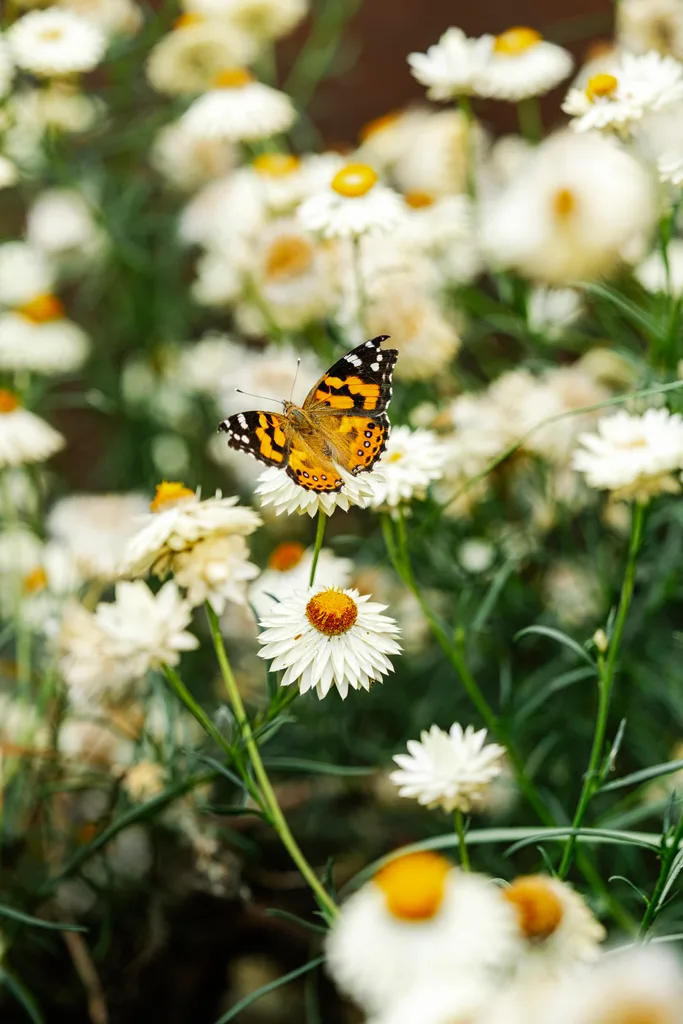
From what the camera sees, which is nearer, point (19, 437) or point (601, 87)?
point (601, 87)

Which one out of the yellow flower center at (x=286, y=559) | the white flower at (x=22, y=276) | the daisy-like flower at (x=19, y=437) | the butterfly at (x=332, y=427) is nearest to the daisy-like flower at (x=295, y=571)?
the yellow flower center at (x=286, y=559)

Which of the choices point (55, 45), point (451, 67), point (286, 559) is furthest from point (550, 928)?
point (55, 45)

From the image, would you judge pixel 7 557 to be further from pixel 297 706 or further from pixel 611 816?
pixel 611 816

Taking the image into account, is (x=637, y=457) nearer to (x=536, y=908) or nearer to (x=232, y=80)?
(x=536, y=908)

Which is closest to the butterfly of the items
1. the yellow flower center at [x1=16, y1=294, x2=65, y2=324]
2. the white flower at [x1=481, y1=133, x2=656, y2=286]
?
the white flower at [x1=481, y1=133, x2=656, y2=286]

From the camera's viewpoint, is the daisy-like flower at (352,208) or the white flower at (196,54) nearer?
the daisy-like flower at (352,208)

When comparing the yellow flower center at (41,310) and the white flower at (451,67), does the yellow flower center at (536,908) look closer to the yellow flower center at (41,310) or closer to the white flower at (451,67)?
the white flower at (451,67)

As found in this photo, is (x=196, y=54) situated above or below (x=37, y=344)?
above
